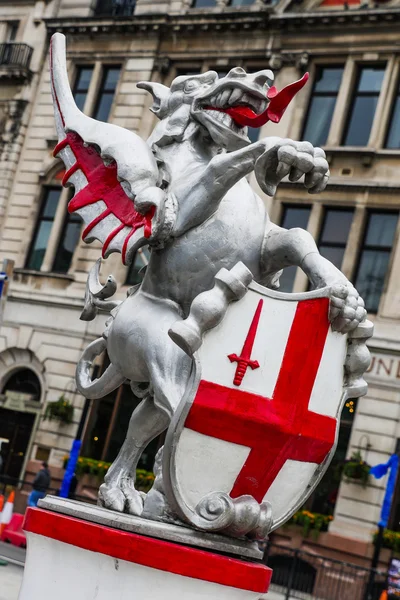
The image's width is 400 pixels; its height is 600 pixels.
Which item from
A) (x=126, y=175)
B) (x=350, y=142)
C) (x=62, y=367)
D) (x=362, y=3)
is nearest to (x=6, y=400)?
(x=62, y=367)

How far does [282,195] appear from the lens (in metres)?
22.5

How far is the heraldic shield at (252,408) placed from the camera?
389cm

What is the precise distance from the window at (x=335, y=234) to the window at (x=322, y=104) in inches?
66.0

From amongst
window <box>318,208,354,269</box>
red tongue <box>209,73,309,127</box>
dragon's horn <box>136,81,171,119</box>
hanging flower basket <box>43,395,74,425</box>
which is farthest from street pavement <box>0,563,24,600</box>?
hanging flower basket <box>43,395,74,425</box>

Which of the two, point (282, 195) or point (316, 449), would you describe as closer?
point (316, 449)

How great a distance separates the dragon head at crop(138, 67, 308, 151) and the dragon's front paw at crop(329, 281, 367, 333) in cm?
73

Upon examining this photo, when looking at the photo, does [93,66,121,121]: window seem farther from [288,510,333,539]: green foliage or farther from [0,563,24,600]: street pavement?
[0,563,24,600]: street pavement

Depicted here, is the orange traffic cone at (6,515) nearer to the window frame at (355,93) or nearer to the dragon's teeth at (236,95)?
the window frame at (355,93)

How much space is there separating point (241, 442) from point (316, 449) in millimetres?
350

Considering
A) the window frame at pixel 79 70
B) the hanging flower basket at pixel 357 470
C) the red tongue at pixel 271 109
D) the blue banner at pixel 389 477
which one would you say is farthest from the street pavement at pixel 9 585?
the window frame at pixel 79 70

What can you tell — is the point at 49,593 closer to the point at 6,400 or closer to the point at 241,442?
the point at 241,442

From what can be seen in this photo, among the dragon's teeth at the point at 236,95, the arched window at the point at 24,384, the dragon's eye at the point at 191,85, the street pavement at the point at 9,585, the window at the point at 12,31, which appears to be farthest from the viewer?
the window at the point at 12,31

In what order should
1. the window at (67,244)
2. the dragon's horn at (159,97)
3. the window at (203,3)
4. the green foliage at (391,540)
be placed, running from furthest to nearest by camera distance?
1. the window at (67,244)
2. the window at (203,3)
3. the green foliage at (391,540)
4. the dragon's horn at (159,97)

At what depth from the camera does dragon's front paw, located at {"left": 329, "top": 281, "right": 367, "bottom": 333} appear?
3.96m
